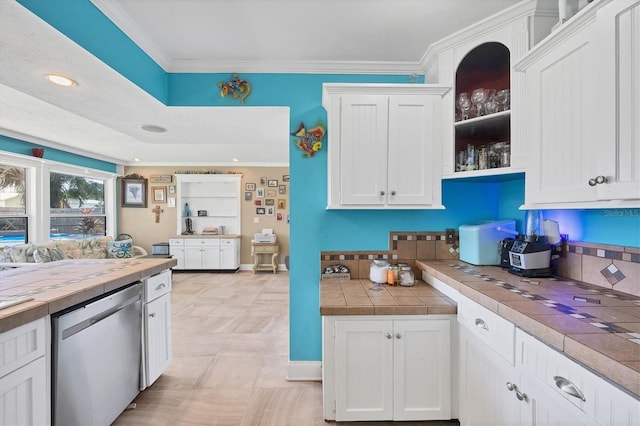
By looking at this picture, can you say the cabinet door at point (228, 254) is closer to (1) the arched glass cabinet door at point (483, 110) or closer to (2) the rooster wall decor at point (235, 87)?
(2) the rooster wall decor at point (235, 87)

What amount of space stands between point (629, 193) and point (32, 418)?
2451mm

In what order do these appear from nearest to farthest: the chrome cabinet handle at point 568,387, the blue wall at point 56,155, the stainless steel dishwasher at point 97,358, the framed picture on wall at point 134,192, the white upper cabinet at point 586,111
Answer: the chrome cabinet handle at point 568,387, the white upper cabinet at point 586,111, the stainless steel dishwasher at point 97,358, the blue wall at point 56,155, the framed picture on wall at point 134,192

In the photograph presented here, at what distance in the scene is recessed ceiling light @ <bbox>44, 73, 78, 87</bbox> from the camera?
5.37ft

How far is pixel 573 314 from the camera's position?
1035 mm

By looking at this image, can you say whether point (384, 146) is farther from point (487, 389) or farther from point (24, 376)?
point (24, 376)

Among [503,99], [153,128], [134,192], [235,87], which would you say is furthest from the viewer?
[134,192]

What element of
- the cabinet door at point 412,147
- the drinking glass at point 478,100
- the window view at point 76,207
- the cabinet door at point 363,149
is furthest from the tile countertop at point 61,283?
the window view at point 76,207

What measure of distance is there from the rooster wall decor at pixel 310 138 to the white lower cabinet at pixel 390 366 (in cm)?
124

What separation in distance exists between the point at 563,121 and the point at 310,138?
4.82 ft

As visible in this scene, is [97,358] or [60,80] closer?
[97,358]

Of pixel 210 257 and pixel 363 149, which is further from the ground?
pixel 363 149

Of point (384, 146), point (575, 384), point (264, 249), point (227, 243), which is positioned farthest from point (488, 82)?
point (227, 243)

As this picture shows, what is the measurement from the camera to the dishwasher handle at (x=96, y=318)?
1298 mm

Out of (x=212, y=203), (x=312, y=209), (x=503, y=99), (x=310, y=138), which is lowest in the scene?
(x=312, y=209)
